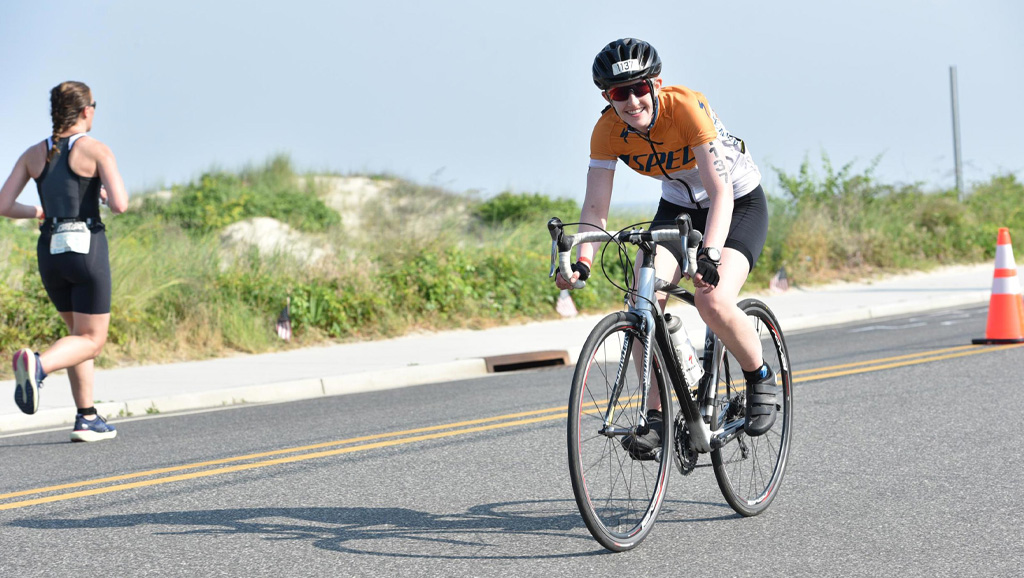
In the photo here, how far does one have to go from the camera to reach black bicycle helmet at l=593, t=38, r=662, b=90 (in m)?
4.33

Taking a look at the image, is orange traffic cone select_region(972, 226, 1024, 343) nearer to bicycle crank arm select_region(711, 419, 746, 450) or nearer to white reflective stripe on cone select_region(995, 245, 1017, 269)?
white reflective stripe on cone select_region(995, 245, 1017, 269)

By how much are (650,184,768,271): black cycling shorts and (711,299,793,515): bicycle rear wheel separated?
0.31m

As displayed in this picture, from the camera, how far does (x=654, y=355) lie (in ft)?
14.4

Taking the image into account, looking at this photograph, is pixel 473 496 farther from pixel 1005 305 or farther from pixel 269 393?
pixel 1005 305

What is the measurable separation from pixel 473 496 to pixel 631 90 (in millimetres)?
2150

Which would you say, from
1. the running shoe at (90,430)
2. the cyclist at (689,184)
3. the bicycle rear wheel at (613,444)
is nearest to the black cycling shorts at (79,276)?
the running shoe at (90,430)

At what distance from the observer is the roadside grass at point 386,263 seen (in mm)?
12367

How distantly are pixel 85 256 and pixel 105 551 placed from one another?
9.37ft

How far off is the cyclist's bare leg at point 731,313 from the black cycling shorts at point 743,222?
0.07m

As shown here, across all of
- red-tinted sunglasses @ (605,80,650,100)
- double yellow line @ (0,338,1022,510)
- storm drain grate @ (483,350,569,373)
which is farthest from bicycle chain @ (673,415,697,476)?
storm drain grate @ (483,350,569,373)

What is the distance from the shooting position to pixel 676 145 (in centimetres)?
462

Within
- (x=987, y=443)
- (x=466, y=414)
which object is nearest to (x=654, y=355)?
(x=987, y=443)

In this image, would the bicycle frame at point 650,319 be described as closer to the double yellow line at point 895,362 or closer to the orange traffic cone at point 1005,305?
the double yellow line at point 895,362

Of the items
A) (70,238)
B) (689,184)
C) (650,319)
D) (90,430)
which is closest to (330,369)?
(90,430)
